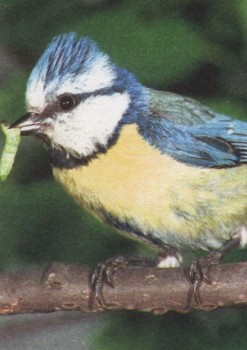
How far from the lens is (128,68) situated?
882 mm

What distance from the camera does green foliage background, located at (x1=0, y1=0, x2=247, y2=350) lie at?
0.85 metres

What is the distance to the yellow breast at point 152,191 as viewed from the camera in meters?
0.87

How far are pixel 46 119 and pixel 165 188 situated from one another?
13 cm

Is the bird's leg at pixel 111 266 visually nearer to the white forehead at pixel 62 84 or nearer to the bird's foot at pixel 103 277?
the bird's foot at pixel 103 277

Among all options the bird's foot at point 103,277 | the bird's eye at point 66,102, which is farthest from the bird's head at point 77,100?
the bird's foot at point 103,277

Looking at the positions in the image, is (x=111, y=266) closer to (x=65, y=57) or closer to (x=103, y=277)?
(x=103, y=277)

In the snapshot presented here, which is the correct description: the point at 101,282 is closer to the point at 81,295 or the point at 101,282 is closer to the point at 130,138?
the point at 81,295

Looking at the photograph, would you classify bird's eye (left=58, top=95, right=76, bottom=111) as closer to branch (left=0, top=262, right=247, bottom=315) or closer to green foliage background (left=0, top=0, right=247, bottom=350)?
green foliage background (left=0, top=0, right=247, bottom=350)

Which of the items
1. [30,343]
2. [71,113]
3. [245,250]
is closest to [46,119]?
[71,113]

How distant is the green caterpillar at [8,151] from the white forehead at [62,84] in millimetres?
46

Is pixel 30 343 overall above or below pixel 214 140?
below

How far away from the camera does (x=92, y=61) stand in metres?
0.85

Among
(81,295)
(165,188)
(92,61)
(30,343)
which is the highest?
(92,61)

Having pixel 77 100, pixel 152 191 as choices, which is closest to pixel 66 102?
pixel 77 100
